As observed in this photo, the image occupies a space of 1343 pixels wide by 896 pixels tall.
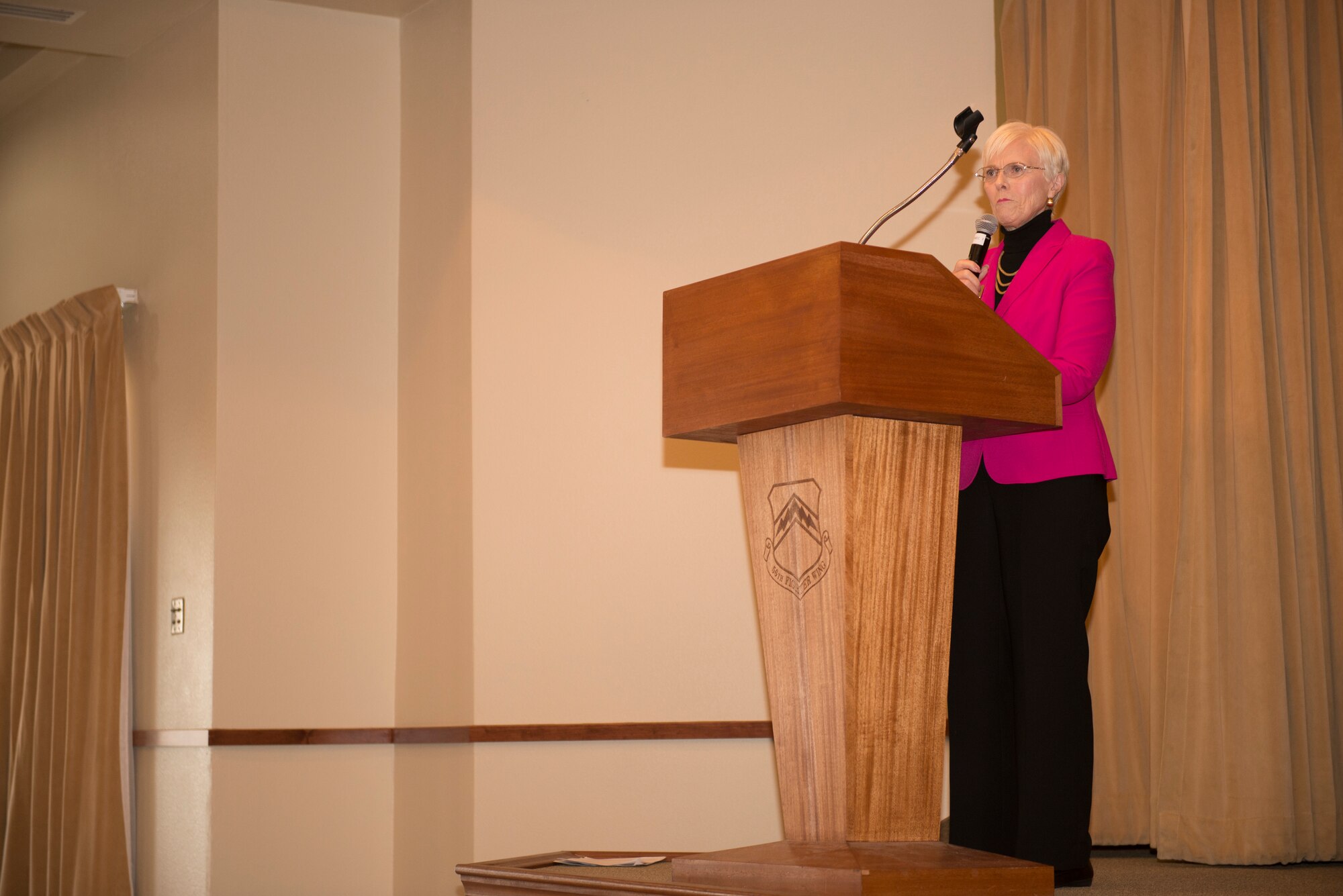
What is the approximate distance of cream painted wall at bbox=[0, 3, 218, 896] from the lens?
403 centimetres

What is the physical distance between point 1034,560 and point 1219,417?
3.98 ft

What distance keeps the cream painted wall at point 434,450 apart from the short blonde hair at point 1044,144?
1858mm

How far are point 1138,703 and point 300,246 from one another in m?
2.80

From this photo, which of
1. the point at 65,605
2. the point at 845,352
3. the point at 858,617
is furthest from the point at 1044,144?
the point at 65,605

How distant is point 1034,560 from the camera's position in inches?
88.4

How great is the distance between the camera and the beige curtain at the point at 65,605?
423 cm

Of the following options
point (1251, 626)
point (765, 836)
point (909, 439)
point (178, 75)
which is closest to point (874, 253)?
point (909, 439)

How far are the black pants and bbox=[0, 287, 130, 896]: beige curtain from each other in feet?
9.78

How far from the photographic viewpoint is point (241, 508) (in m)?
4.00

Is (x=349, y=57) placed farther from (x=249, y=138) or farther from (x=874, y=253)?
(x=874, y=253)

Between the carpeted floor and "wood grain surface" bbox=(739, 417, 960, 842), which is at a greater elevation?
"wood grain surface" bbox=(739, 417, 960, 842)

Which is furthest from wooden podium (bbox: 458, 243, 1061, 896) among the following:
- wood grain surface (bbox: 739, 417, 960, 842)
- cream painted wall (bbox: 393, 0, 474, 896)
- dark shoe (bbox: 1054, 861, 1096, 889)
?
cream painted wall (bbox: 393, 0, 474, 896)

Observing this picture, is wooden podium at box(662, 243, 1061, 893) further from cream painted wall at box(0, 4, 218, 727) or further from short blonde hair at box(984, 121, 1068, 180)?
cream painted wall at box(0, 4, 218, 727)

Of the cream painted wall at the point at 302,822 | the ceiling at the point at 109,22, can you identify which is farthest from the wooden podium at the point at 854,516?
the ceiling at the point at 109,22
